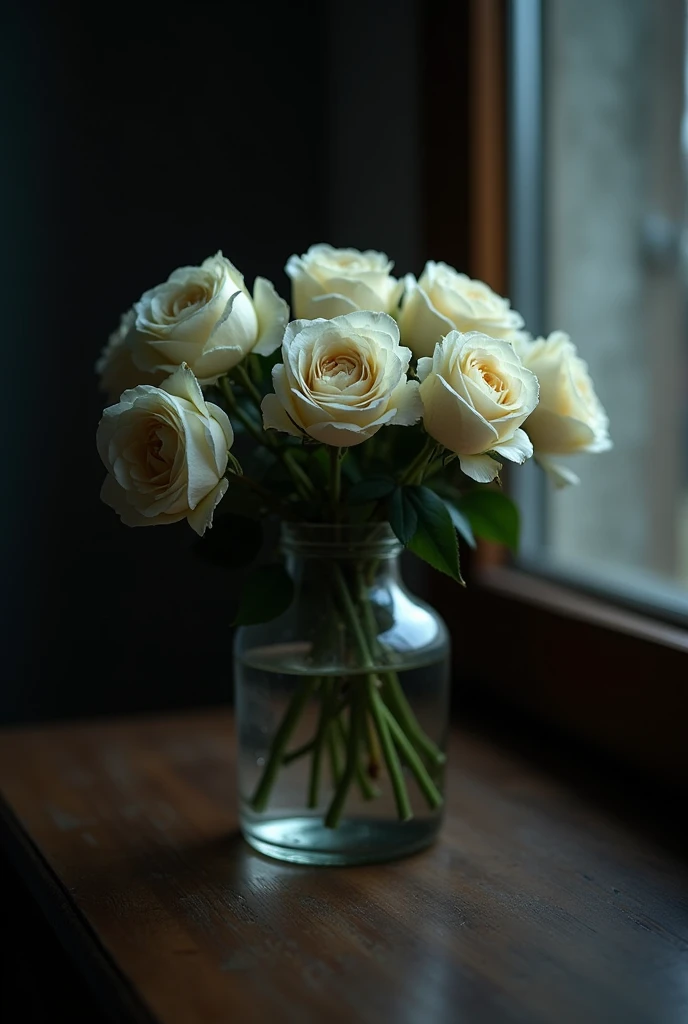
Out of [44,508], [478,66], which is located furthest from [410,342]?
[44,508]

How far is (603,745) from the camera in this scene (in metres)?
1.02

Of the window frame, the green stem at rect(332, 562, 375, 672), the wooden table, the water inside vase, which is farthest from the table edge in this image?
the window frame

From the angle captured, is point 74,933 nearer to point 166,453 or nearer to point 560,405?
point 166,453

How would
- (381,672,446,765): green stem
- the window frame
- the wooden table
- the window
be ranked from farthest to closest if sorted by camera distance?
the window, the window frame, (381,672,446,765): green stem, the wooden table

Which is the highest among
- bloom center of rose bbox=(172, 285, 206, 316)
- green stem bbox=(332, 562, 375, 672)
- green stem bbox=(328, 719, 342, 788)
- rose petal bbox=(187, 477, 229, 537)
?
bloom center of rose bbox=(172, 285, 206, 316)

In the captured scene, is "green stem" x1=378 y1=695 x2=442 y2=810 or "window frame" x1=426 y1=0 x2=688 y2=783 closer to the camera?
"green stem" x1=378 y1=695 x2=442 y2=810

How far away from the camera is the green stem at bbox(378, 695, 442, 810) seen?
2.78 ft

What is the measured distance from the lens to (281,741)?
85 cm

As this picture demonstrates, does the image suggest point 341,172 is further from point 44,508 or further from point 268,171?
point 44,508

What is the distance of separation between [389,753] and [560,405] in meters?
0.28

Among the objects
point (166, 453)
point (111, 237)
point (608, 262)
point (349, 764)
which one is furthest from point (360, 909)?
point (111, 237)

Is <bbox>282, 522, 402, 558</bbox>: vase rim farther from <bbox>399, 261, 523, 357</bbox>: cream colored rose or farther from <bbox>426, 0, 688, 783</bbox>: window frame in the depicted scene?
<bbox>426, 0, 688, 783</bbox>: window frame

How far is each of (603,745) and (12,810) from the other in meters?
0.51

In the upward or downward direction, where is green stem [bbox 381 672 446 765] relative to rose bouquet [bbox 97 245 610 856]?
downward
